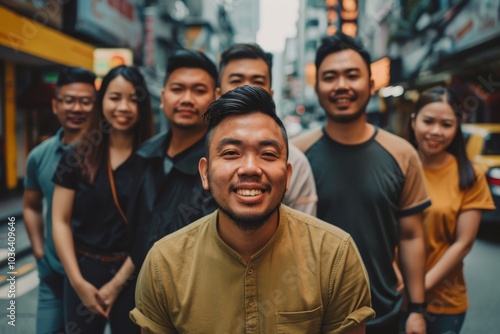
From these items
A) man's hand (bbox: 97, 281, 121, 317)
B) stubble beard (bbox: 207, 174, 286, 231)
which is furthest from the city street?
stubble beard (bbox: 207, 174, 286, 231)

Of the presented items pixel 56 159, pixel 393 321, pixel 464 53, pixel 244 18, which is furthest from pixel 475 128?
pixel 244 18

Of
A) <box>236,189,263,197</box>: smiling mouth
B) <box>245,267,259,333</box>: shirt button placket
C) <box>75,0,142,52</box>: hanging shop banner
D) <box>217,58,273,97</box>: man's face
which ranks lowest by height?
<box>245,267,259,333</box>: shirt button placket

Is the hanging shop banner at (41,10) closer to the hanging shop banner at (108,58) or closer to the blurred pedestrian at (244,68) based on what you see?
the hanging shop banner at (108,58)

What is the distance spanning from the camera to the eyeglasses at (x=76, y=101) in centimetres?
321

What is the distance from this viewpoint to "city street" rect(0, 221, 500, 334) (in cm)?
449

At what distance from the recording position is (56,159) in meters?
3.08

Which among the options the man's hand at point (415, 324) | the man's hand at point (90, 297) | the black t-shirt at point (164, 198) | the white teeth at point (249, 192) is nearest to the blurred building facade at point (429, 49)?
the man's hand at point (415, 324)

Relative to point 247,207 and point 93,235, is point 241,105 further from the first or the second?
point 93,235

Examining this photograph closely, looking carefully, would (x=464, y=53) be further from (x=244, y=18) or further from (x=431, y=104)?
(x=244, y=18)

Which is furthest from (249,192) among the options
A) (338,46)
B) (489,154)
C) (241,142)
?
(489,154)

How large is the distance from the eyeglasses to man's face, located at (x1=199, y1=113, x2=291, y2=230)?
1872mm

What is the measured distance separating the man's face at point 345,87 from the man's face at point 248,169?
3.08ft

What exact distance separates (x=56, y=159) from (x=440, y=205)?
101 inches

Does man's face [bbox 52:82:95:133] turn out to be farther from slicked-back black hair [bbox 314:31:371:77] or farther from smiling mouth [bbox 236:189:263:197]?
smiling mouth [bbox 236:189:263:197]
